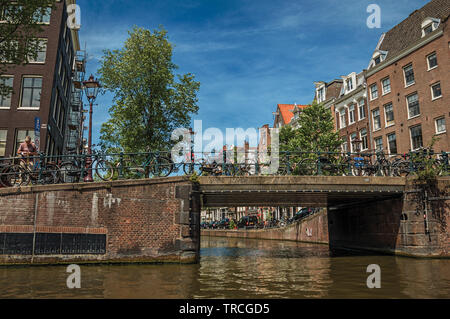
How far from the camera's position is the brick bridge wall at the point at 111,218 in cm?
1159

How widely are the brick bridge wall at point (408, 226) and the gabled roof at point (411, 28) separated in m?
17.4

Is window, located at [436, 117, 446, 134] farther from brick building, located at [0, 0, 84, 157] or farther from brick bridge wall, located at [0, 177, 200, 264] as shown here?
brick building, located at [0, 0, 84, 157]

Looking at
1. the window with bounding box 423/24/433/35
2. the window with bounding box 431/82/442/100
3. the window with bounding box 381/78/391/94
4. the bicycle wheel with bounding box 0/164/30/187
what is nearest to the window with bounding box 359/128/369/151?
the window with bounding box 381/78/391/94

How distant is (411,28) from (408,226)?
2249 cm

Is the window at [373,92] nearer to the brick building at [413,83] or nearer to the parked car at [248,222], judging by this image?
the brick building at [413,83]

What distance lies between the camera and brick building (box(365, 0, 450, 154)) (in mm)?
25188

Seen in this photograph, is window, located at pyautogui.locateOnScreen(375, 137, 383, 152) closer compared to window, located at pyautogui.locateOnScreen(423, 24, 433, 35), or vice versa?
window, located at pyautogui.locateOnScreen(423, 24, 433, 35)

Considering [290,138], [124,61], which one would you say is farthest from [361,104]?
[124,61]

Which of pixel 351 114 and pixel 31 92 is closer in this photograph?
pixel 31 92

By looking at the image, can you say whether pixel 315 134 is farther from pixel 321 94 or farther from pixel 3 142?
pixel 3 142

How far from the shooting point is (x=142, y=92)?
20359 mm

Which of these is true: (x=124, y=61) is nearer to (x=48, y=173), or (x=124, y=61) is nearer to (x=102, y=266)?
(x=48, y=173)

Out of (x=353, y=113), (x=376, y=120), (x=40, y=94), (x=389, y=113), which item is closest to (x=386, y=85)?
(x=389, y=113)

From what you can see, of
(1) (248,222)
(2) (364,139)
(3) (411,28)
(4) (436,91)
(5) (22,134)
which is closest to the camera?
(5) (22,134)
